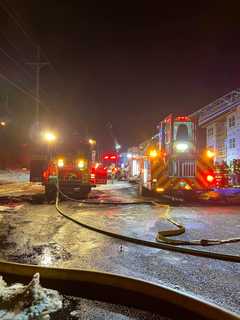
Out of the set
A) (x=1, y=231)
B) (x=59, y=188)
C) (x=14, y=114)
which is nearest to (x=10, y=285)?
(x=1, y=231)

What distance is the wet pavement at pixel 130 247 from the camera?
4398mm

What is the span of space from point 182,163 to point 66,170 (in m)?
5.08

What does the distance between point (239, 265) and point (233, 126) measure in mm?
27311

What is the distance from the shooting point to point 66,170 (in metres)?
15.0

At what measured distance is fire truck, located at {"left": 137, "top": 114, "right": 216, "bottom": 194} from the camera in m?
14.0

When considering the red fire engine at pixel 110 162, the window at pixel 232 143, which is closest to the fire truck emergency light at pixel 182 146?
the window at pixel 232 143

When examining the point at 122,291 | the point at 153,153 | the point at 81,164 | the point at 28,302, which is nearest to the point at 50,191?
the point at 81,164

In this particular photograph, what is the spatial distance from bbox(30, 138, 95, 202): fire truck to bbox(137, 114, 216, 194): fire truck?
9.84 feet

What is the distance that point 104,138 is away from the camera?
179 feet

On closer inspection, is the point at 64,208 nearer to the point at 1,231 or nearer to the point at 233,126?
the point at 1,231

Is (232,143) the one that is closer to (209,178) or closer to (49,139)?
(209,178)

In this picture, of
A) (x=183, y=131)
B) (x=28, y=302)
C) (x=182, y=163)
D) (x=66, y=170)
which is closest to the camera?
(x=28, y=302)

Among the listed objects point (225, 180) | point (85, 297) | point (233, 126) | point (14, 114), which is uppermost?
point (14, 114)

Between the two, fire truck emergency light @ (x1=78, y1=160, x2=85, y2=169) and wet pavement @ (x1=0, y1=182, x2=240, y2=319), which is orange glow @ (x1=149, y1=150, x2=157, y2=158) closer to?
fire truck emergency light @ (x1=78, y1=160, x2=85, y2=169)
